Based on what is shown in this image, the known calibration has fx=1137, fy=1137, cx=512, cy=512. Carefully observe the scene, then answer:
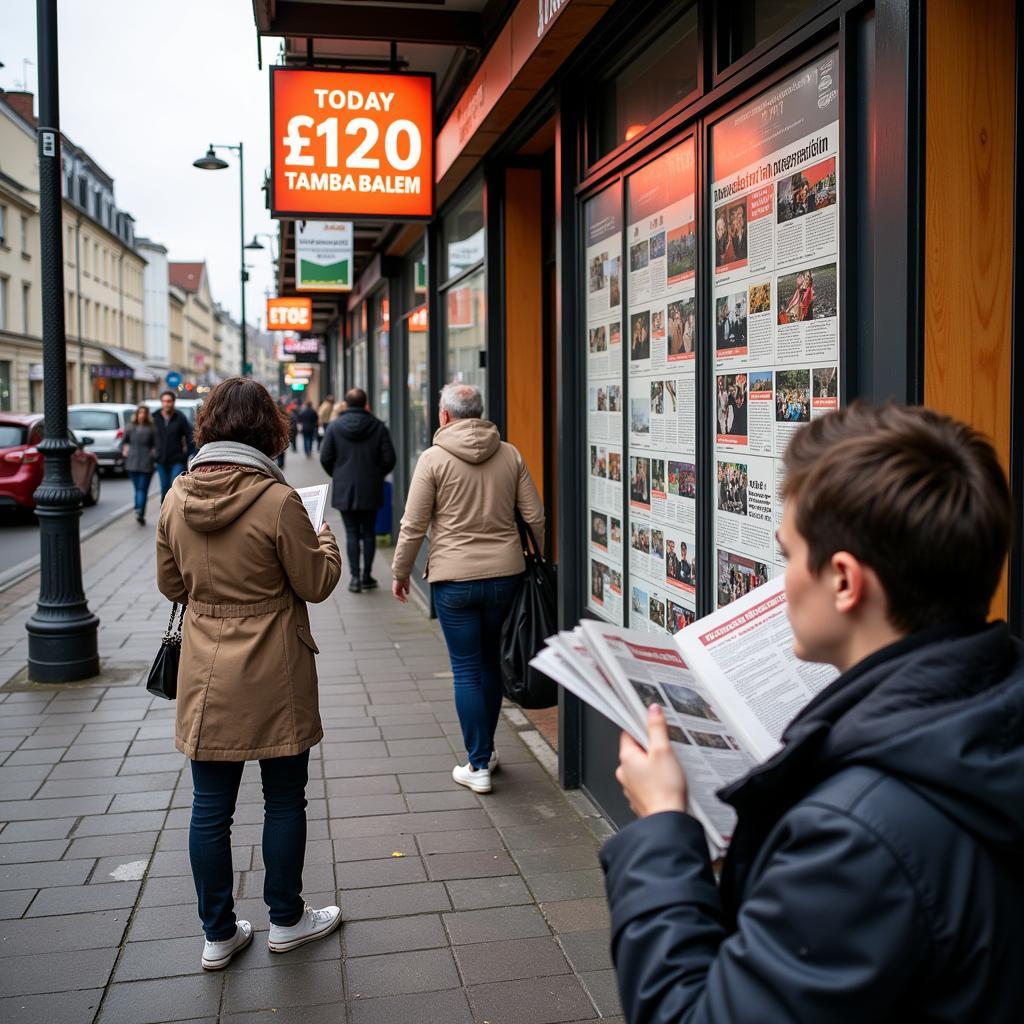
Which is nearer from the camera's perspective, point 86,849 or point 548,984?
point 548,984

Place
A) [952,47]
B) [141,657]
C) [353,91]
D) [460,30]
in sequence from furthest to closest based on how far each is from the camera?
[141,657], [353,91], [460,30], [952,47]

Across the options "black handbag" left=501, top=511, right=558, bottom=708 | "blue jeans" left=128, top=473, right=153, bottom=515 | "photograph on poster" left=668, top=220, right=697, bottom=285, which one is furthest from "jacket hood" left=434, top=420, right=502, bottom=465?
"blue jeans" left=128, top=473, right=153, bottom=515

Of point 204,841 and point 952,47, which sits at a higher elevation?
point 952,47

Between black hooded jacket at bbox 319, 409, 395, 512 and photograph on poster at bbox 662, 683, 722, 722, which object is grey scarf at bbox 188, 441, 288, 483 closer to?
photograph on poster at bbox 662, 683, 722, 722

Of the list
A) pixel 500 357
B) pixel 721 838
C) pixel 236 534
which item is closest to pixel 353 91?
pixel 500 357

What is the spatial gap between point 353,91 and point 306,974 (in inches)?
215

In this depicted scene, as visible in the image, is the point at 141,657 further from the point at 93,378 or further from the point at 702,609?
the point at 93,378

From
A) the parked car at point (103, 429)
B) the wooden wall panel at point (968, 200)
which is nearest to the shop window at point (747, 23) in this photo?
the wooden wall panel at point (968, 200)

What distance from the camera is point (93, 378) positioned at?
189 ft

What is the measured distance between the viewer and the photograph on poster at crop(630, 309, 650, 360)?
4473 millimetres

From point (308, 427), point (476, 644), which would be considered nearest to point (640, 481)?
point (476, 644)

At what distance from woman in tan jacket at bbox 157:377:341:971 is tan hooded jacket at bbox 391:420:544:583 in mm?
1475

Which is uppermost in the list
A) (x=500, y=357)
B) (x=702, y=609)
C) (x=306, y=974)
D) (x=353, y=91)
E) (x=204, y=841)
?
(x=353, y=91)

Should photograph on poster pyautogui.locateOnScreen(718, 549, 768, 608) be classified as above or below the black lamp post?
below
